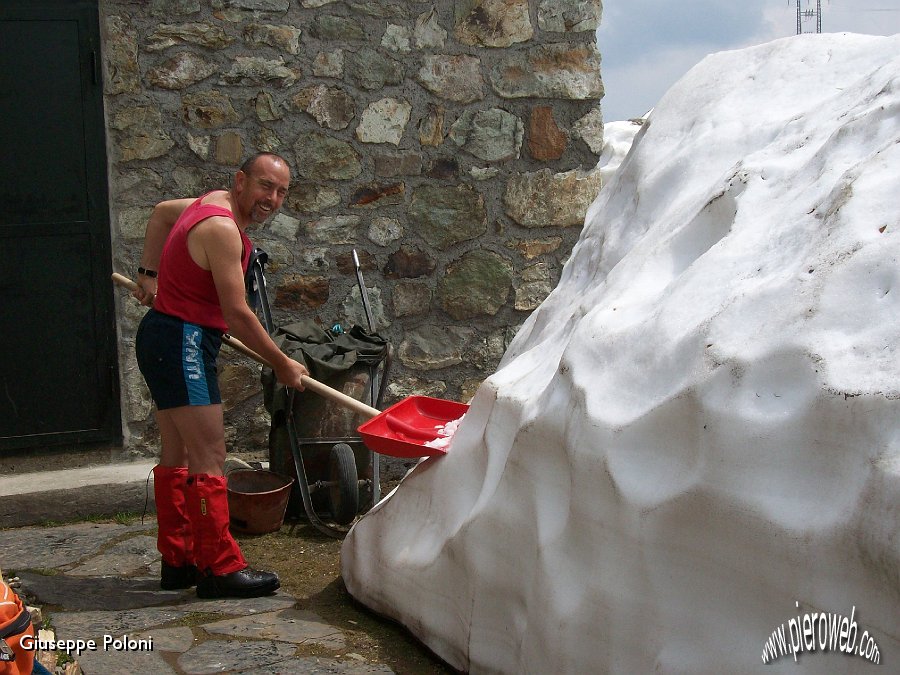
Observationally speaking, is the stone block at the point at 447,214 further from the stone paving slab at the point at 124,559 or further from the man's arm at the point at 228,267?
the stone paving slab at the point at 124,559

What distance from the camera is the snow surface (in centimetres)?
184

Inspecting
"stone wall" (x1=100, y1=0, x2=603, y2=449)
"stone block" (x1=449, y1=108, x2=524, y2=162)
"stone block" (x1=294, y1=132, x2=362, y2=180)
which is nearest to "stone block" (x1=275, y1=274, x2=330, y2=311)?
"stone wall" (x1=100, y1=0, x2=603, y2=449)

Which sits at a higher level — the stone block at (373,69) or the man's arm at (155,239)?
the stone block at (373,69)

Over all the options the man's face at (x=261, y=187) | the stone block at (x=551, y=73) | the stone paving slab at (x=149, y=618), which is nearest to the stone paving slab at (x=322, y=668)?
the stone paving slab at (x=149, y=618)

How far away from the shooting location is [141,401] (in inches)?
182

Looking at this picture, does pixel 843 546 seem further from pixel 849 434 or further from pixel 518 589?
pixel 518 589

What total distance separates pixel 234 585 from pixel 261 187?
1366 mm

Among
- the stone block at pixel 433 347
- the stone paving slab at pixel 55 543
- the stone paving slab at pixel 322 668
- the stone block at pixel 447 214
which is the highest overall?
the stone block at pixel 447 214

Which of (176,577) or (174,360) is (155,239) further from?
(176,577)

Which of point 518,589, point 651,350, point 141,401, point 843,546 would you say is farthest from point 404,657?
point 141,401

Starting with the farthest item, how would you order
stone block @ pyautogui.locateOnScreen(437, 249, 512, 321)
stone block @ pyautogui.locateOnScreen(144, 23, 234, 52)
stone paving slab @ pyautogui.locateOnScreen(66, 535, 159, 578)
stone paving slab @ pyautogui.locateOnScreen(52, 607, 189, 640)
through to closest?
stone block @ pyautogui.locateOnScreen(437, 249, 512, 321) → stone block @ pyautogui.locateOnScreen(144, 23, 234, 52) → stone paving slab @ pyautogui.locateOnScreen(66, 535, 159, 578) → stone paving slab @ pyautogui.locateOnScreen(52, 607, 189, 640)

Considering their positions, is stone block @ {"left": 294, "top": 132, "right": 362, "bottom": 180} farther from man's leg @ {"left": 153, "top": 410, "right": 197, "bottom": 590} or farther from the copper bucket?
man's leg @ {"left": 153, "top": 410, "right": 197, "bottom": 590}

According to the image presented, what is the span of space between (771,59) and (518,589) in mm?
1944

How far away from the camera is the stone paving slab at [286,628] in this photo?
308 centimetres
